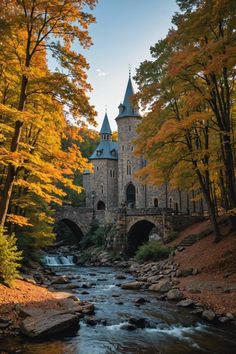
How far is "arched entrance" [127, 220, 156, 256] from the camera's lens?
2824 cm

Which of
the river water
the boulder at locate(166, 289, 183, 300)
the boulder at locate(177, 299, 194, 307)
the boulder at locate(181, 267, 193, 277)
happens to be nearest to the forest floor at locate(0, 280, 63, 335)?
the river water

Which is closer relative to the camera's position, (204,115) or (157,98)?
(204,115)

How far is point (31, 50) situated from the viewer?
31.7 feet

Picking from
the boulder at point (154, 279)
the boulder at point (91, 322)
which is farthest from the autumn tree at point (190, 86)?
the boulder at point (91, 322)

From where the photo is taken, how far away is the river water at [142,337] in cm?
626

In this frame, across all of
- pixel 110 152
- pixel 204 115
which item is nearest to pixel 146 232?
pixel 110 152

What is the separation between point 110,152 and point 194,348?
39.3m

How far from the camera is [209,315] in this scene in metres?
8.25

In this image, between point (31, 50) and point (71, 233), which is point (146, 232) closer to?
point (71, 233)

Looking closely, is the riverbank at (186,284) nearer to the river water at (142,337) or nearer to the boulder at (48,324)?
the boulder at (48,324)

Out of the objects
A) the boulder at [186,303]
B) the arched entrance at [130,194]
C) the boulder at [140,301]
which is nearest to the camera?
the boulder at [186,303]

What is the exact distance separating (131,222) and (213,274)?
16.5 m

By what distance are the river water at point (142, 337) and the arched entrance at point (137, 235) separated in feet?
59.9

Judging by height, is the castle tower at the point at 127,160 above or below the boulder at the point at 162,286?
above
